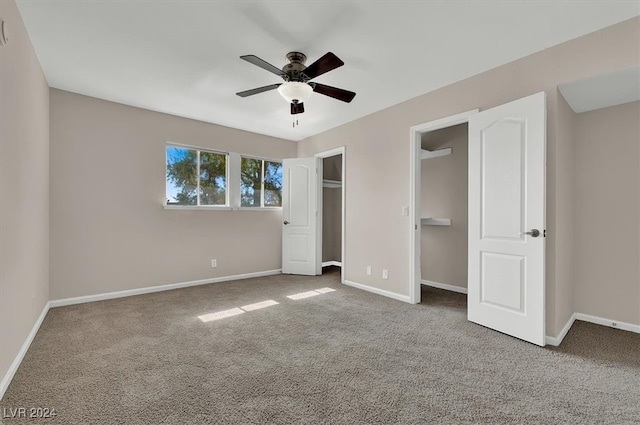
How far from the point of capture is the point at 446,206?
4.54m

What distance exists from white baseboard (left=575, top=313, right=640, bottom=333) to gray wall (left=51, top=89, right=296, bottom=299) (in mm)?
4645

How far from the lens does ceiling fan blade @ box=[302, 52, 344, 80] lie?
2230 millimetres

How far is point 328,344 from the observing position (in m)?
2.54

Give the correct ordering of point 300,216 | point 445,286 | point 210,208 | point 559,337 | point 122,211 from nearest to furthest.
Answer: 1. point 559,337
2. point 122,211
3. point 445,286
4. point 210,208
5. point 300,216

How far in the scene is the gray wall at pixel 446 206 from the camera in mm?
4316

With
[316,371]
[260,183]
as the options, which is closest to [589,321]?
[316,371]

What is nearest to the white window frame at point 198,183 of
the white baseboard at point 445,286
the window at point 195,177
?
the window at point 195,177

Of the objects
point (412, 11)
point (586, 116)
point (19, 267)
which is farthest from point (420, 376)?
point (586, 116)

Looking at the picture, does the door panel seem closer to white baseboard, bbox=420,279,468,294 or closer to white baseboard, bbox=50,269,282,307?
white baseboard, bbox=420,279,468,294

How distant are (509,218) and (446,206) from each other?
6.07 feet

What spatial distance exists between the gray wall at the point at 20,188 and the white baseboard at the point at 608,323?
495 centimetres

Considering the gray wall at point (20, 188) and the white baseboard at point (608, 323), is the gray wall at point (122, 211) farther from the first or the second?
the white baseboard at point (608, 323)

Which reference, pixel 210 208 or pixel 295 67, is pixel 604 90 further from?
pixel 210 208

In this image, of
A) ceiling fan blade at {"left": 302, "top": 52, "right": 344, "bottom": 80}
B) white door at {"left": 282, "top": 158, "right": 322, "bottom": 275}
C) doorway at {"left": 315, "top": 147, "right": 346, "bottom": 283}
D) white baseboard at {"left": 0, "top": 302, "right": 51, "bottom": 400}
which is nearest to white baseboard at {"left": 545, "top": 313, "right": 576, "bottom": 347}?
ceiling fan blade at {"left": 302, "top": 52, "right": 344, "bottom": 80}
